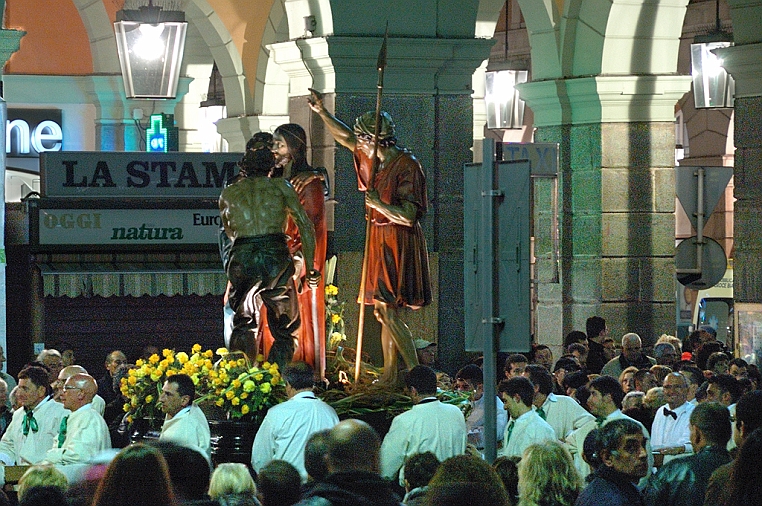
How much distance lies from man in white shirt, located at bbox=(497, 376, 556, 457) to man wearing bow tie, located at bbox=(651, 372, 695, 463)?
3.79 ft

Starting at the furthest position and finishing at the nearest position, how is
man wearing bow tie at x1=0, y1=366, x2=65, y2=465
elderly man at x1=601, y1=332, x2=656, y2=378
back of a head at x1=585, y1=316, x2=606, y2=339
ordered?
back of a head at x1=585, y1=316, x2=606, y2=339
elderly man at x1=601, y1=332, x2=656, y2=378
man wearing bow tie at x1=0, y1=366, x2=65, y2=465

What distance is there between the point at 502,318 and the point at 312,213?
4290 millimetres

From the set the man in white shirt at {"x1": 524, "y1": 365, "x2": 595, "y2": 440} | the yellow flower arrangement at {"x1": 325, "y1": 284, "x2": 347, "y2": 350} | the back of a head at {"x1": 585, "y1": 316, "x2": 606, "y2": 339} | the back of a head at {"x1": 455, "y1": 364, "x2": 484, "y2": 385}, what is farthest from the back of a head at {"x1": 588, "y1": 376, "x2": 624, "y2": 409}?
the back of a head at {"x1": 585, "y1": 316, "x2": 606, "y2": 339}

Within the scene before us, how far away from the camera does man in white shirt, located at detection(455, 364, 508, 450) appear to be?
1078 centimetres

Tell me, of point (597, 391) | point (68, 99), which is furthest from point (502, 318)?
point (68, 99)

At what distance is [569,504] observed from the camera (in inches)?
274

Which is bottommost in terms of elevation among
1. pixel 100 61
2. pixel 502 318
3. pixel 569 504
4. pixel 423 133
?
pixel 569 504

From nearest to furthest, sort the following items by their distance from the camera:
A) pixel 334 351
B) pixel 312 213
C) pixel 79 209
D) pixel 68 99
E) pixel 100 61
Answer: pixel 312 213, pixel 334 351, pixel 79 209, pixel 100 61, pixel 68 99

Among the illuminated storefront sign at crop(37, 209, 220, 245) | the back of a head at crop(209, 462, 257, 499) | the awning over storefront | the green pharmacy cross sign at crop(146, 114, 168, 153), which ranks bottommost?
the back of a head at crop(209, 462, 257, 499)

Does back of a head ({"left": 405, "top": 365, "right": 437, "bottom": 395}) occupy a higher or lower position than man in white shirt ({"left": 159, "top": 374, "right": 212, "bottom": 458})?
higher

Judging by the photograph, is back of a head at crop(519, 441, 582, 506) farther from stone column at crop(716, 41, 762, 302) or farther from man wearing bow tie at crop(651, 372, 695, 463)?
stone column at crop(716, 41, 762, 302)

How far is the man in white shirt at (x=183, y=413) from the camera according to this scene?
9.54 meters

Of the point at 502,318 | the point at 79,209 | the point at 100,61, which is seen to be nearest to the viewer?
the point at 502,318

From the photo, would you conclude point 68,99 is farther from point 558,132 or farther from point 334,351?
point 334,351
